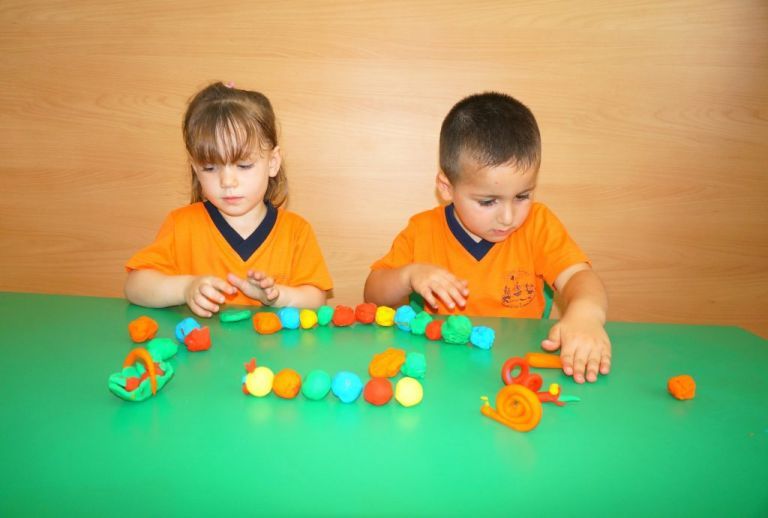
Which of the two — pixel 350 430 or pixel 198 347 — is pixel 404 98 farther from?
pixel 350 430

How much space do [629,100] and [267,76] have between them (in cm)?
85

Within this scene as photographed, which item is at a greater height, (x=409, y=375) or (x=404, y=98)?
(x=404, y=98)

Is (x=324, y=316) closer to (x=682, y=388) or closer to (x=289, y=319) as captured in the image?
(x=289, y=319)

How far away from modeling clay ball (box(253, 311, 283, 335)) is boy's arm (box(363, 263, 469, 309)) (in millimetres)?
235

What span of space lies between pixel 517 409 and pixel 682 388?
0.20m

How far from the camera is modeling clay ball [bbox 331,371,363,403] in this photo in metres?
0.57

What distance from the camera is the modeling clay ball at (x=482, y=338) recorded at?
2.41 ft

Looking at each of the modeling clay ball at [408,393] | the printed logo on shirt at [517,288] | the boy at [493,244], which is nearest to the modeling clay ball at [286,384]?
the modeling clay ball at [408,393]

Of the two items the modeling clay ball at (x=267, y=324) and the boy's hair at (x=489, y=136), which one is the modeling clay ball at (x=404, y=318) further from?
the boy's hair at (x=489, y=136)

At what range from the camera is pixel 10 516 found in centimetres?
40

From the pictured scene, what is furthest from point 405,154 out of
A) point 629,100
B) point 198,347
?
point 198,347

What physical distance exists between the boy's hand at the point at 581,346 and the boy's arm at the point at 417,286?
0.46 feet

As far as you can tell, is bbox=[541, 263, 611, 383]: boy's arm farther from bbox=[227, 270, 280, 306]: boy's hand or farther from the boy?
bbox=[227, 270, 280, 306]: boy's hand

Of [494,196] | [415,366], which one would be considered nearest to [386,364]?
[415,366]
